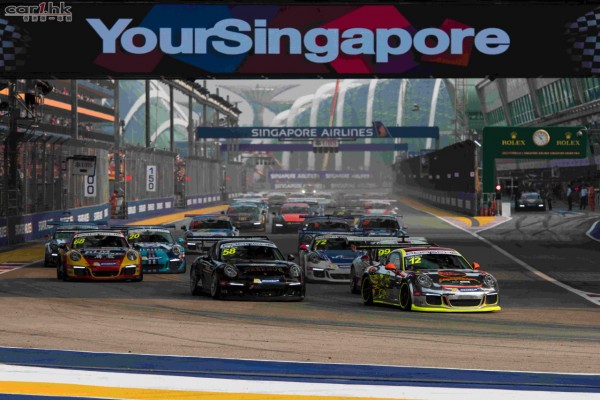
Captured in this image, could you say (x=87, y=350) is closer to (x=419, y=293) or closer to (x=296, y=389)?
(x=296, y=389)

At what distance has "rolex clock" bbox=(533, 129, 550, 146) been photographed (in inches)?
2466

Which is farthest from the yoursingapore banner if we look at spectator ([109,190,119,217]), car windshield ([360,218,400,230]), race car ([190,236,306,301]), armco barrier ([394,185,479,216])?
armco barrier ([394,185,479,216])

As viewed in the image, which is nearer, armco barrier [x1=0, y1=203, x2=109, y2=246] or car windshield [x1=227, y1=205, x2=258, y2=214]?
armco barrier [x1=0, y1=203, x2=109, y2=246]

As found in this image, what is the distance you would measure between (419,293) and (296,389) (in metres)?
8.56

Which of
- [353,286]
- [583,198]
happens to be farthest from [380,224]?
[583,198]

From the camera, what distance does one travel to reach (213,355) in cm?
1300

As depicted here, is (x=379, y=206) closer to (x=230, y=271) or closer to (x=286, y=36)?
(x=286, y=36)

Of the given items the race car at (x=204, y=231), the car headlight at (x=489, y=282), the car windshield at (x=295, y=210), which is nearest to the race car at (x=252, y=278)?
the car headlight at (x=489, y=282)

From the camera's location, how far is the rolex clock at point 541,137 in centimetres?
6262

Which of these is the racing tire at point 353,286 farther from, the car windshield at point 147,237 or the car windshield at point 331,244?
the car windshield at point 147,237

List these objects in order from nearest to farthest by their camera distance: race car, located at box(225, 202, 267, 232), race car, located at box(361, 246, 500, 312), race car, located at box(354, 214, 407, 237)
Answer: race car, located at box(361, 246, 500, 312)
race car, located at box(354, 214, 407, 237)
race car, located at box(225, 202, 267, 232)

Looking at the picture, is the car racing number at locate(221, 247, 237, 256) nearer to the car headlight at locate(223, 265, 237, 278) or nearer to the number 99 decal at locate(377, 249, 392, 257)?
the car headlight at locate(223, 265, 237, 278)

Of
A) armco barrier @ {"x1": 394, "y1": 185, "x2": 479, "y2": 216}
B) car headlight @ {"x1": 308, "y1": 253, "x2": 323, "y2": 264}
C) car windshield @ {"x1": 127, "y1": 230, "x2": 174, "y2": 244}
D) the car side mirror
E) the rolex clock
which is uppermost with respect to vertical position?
the rolex clock

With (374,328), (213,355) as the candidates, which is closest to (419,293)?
(374,328)
